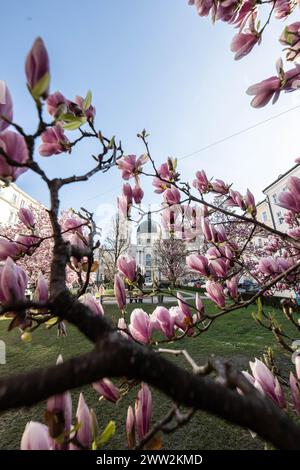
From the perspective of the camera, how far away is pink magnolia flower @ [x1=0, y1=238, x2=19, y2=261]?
0.94 metres

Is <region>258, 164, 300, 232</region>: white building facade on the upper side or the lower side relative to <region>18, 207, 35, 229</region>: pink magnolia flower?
upper

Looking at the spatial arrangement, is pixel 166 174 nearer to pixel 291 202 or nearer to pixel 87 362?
pixel 291 202

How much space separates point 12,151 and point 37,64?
187mm

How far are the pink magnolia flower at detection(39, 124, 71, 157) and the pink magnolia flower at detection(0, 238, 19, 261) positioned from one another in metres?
0.39

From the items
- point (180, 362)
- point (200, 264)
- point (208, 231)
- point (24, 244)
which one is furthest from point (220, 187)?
point (180, 362)

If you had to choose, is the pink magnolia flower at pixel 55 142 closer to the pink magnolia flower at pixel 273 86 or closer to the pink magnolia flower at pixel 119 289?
the pink magnolia flower at pixel 119 289

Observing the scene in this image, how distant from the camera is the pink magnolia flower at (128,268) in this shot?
1.32m

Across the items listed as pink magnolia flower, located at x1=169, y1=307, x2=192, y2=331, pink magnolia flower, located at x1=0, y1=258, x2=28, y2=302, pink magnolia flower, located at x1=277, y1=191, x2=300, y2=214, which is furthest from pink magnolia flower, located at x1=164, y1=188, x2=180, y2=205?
pink magnolia flower, located at x1=0, y1=258, x2=28, y2=302

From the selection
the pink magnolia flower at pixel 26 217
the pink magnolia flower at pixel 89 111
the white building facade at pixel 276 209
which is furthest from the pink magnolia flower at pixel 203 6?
the white building facade at pixel 276 209

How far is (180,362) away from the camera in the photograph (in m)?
4.49

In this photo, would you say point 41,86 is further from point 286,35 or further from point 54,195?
point 286,35

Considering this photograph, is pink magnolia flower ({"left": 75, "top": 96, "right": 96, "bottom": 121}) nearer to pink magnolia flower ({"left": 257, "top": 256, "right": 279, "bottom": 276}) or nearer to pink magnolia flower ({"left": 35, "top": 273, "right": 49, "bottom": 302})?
pink magnolia flower ({"left": 35, "top": 273, "right": 49, "bottom": 302})

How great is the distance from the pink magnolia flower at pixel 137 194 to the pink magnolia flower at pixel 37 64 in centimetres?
113
